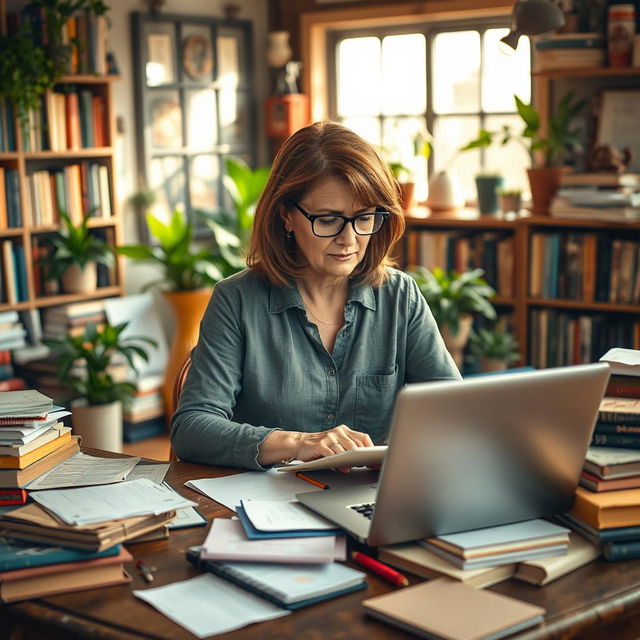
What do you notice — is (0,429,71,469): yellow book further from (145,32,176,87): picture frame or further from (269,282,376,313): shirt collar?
(145,32,176,87): picture frame

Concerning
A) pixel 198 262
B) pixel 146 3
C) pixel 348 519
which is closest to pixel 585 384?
pixel 348 519

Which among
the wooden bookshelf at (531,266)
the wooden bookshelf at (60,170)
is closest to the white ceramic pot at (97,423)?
the wooden bookshelf at (60,170)

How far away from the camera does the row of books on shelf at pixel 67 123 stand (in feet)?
14.1

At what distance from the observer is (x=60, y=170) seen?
4.61 metres

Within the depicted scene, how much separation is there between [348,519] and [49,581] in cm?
46

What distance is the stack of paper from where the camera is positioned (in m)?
1.38

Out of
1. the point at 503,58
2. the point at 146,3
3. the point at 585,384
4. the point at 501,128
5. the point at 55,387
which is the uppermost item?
the point at 146,3

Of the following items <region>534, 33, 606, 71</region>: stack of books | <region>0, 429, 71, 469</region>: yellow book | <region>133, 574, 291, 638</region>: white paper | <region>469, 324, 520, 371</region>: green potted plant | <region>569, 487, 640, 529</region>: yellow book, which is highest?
<region>534, 33, 606, 71</region>: stack of books

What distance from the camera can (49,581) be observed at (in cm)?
139

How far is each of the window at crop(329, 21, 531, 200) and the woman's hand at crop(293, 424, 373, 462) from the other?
3.28 meters

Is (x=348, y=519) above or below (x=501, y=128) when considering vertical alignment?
below

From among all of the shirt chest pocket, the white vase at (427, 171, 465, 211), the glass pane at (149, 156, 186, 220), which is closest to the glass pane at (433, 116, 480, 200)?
the white vase at (427, 171, 465, 211)

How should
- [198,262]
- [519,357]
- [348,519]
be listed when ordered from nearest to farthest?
[348,519] < [519,357] < [198,262]

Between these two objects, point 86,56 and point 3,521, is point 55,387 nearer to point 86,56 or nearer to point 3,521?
point 86,56
